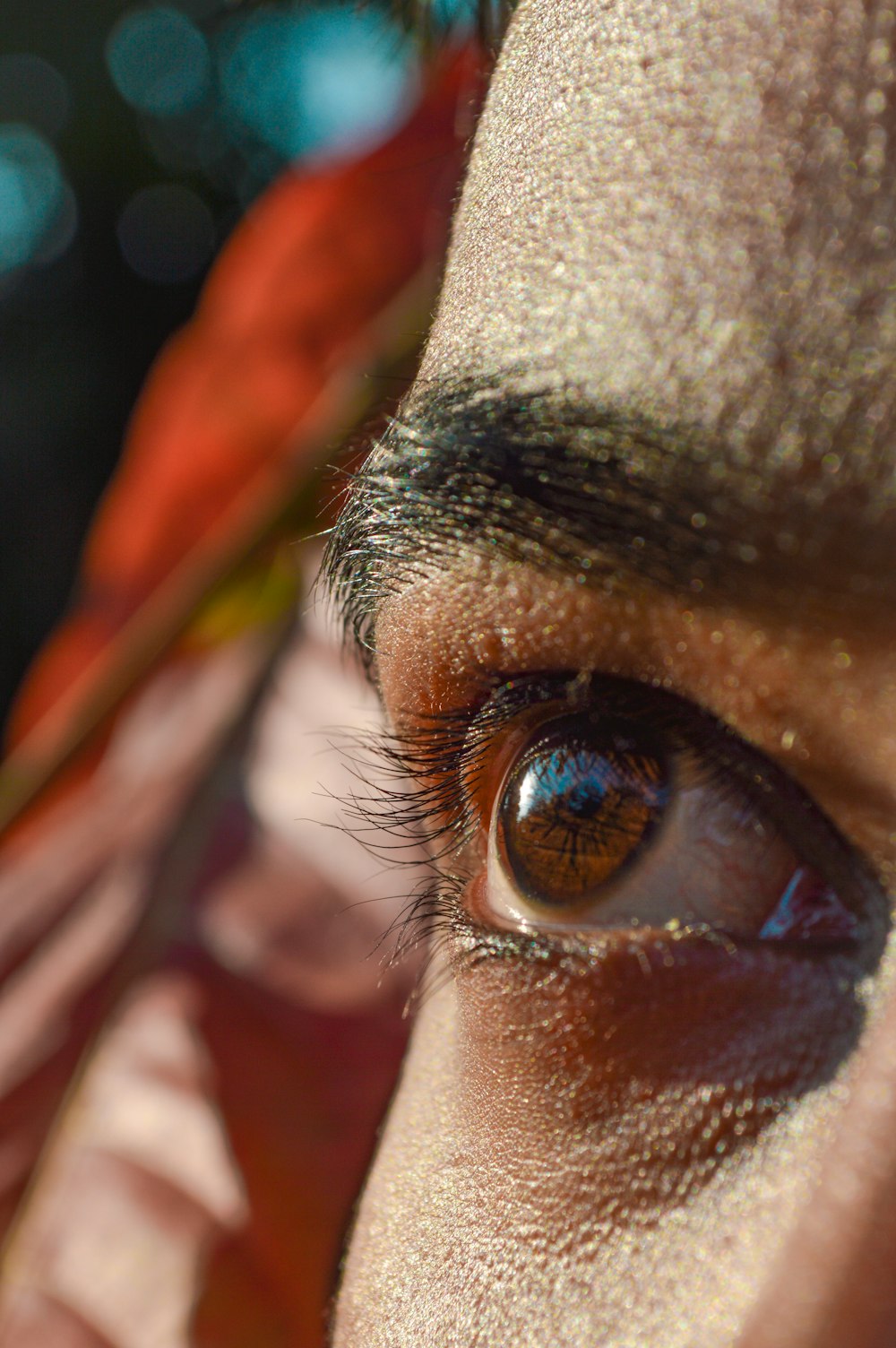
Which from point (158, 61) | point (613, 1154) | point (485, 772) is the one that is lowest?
point (613, 1154)

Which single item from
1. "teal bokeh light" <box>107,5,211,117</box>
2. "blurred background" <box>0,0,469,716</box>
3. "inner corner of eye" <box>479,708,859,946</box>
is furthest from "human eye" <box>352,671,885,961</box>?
"teal bokeh light" <box>107,5,211,117</box>

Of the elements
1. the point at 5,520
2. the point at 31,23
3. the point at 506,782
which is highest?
the point at 31,23

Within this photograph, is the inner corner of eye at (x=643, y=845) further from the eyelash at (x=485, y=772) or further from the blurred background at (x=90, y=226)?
the blurred background at (x=90, y=226)

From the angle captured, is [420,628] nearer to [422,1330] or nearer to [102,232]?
[422,1330]

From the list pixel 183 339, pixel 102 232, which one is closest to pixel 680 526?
pixel 183 339

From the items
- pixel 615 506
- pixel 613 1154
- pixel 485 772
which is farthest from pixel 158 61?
pixel 613 1154

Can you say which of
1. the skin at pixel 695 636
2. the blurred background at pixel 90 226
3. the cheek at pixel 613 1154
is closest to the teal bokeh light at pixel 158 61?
the blurred background at pixel 90 226

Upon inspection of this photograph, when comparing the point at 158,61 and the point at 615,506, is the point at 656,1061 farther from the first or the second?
the point at 158,61
